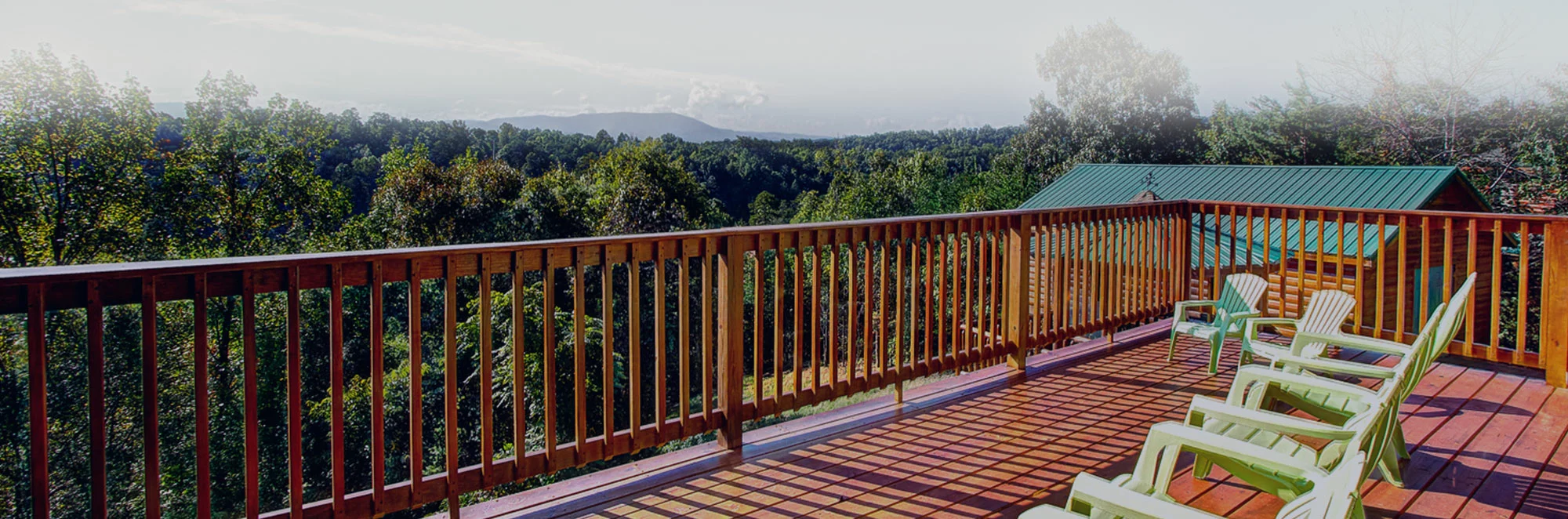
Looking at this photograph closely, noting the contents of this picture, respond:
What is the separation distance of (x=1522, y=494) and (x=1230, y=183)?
569 inches

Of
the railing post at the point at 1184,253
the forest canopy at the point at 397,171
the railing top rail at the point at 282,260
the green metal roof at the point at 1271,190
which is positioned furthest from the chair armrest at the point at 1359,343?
the forest canopy at the point at 397,171

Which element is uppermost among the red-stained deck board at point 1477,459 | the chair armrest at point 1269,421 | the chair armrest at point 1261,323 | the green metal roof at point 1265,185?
the green metal roof at point 1265,185

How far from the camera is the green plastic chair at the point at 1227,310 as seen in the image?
4.65m

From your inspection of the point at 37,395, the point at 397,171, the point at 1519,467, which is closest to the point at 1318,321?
the point at 1519,467

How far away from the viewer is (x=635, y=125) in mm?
45781

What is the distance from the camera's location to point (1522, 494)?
112 inches

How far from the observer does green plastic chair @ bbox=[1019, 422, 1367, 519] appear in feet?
4.42

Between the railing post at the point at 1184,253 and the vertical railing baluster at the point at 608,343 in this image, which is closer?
the vertical railing baluster at the point at 608,343

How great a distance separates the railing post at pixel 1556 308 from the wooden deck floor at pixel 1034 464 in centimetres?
11

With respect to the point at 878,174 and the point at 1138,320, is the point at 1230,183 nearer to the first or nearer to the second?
the point at 1138,320

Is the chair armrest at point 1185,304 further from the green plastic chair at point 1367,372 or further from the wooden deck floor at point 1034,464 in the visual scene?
the green plastic chair at point 1367,372

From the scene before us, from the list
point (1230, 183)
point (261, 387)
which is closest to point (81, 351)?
point (261, 387)

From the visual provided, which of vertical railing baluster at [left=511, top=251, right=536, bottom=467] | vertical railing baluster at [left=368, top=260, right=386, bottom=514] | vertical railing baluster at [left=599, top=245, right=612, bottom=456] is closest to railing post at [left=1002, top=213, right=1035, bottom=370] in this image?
vertical railing baluster at [left=599, top=245, right=612, bottom=456]

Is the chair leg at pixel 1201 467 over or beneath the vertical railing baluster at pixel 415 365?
beneath
